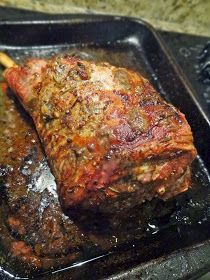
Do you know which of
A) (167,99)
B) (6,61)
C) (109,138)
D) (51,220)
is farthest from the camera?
(167,99)

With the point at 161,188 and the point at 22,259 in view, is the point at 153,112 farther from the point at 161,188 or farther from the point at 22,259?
the point at 22,259

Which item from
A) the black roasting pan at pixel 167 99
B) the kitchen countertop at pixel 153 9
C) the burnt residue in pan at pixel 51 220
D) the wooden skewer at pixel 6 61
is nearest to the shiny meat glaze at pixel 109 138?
the burnt residue in pan at pixel 51 220

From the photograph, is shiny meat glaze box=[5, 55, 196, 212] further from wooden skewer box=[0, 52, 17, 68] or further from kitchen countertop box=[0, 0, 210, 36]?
kitchen countertop box=[0, 0, 210, 36]

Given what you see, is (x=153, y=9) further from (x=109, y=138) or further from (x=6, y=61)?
(x=109, y=138)

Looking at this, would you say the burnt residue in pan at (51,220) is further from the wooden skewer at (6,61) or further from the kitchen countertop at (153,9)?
the kitchen countertop at (153,9)

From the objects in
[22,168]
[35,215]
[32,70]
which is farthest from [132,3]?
[35,215]

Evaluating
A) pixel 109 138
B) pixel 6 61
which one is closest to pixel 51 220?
pixel 109 138
